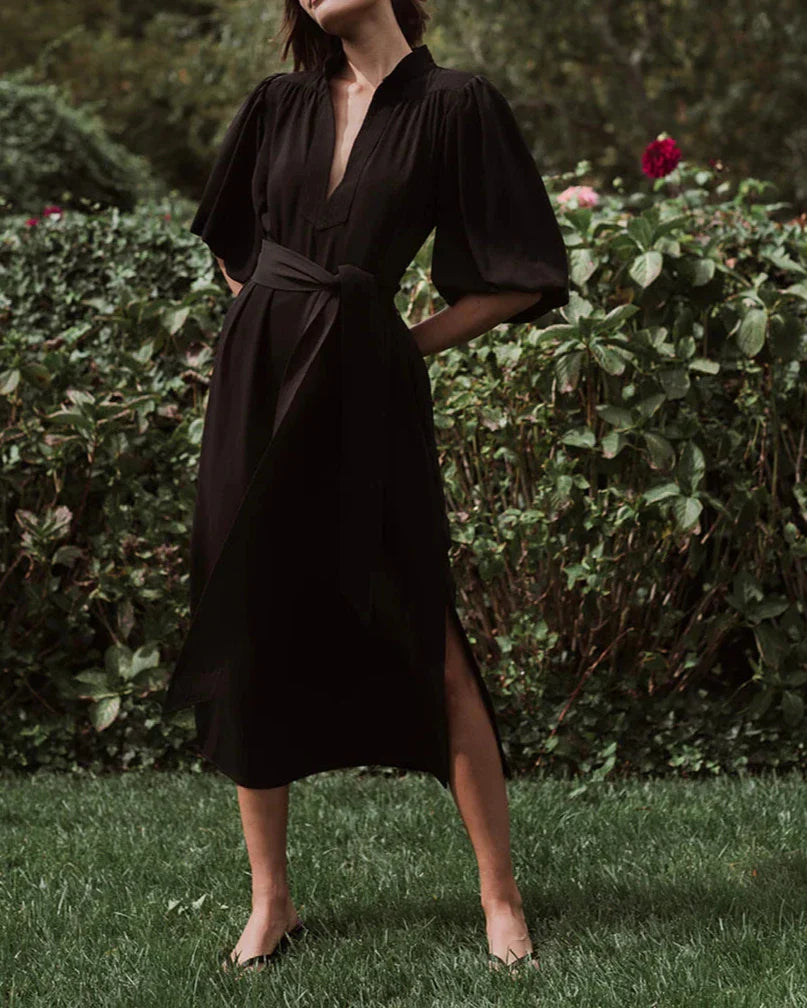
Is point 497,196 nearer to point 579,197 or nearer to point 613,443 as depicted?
point 613,443

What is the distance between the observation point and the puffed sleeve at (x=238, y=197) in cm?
273

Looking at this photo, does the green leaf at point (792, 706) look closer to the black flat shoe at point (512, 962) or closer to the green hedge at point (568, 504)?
the green hedge at point (568, 504)

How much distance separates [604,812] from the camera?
3.61 m

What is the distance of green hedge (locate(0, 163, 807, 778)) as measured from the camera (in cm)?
391

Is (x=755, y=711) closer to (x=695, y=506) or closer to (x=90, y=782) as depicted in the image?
(x=695, y=506)

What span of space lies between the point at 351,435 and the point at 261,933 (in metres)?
0.92

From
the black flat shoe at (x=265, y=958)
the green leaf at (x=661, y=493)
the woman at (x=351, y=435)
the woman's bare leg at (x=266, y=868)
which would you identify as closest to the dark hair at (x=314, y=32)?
the woman at (x=351, y=435)

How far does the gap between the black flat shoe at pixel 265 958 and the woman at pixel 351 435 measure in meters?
0.01

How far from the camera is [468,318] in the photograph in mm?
2641

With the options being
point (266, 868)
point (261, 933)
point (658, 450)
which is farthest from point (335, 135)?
point (658, 450)

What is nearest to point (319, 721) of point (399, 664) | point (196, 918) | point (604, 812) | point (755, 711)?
point (399, 664)

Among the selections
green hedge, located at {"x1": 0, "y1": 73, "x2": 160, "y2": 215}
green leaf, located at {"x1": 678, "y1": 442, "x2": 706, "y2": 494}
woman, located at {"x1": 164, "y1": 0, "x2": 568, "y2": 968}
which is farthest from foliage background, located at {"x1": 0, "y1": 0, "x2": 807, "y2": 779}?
green hedge, located at {"x1": 0, "y1": 73, "x2": 160, "y2": 215}

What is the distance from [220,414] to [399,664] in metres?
0.54

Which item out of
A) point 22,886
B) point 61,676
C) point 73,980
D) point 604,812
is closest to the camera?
point 73,980
